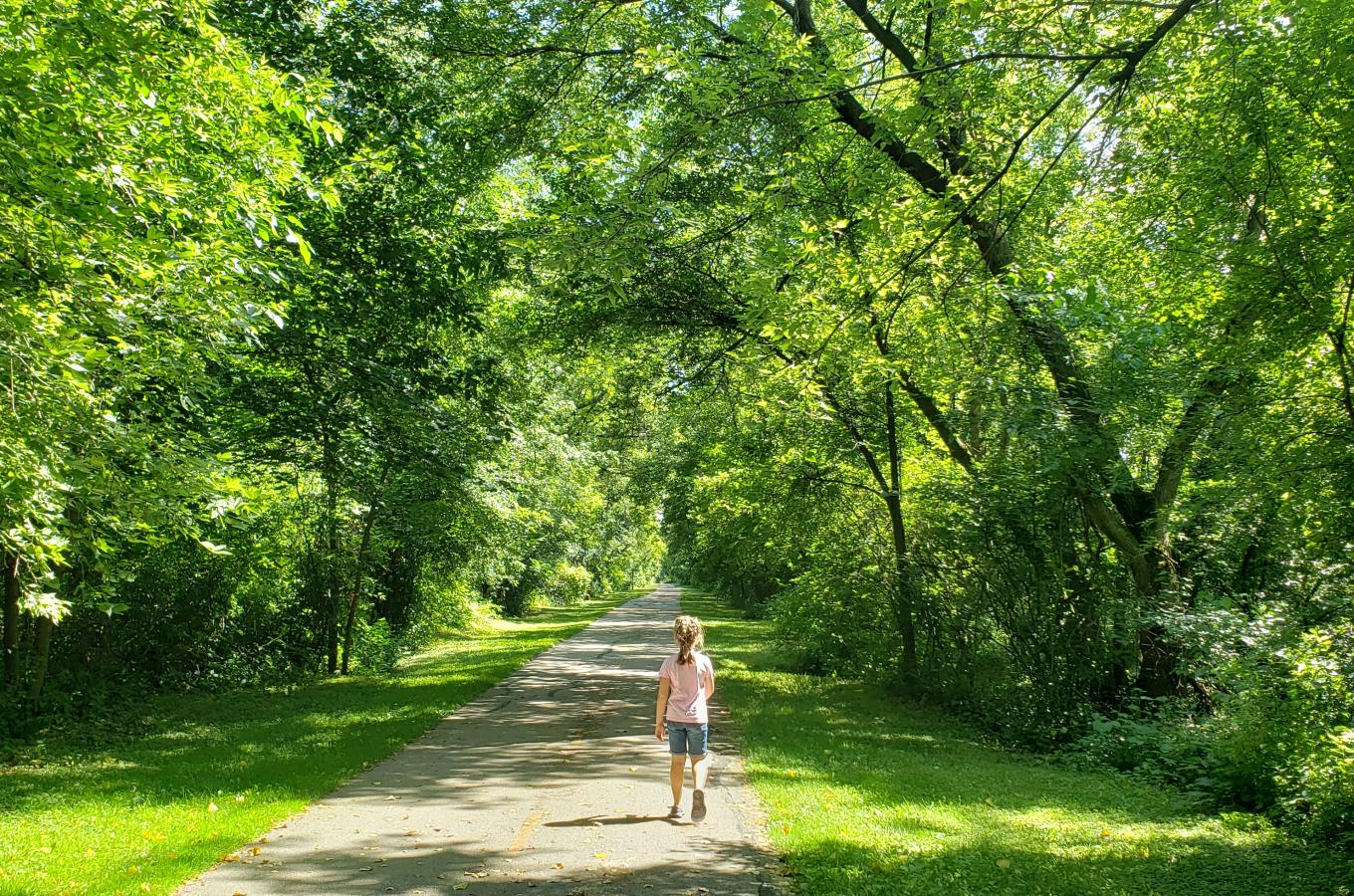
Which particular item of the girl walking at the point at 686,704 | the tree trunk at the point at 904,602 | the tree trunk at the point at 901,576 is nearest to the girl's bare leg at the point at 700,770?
the girl walking at the point at 686,704

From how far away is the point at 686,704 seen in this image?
7258 millimetres

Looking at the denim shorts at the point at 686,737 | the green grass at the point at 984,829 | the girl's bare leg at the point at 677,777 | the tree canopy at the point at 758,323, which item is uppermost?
the tree canopy at the point at 758,323

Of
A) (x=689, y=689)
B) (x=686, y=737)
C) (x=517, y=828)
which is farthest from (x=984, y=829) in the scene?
(x=517, y=828)

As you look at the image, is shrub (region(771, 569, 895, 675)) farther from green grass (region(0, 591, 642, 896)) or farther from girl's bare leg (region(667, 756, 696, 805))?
girl's bare leg (region(667, 756, 696, 805))

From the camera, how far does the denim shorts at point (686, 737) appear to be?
23.8ft

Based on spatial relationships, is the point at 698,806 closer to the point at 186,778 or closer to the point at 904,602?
the point at 186,778

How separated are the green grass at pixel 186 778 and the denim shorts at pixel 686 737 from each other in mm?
3242

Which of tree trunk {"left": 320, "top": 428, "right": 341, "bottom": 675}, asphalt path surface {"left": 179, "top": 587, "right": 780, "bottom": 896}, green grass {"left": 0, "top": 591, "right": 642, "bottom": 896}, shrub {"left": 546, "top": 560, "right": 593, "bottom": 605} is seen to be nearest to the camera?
asphalt path surface {"left": 179, "top": 587, "right": 780, "bottom": 896}

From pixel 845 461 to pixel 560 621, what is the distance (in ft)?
73.1

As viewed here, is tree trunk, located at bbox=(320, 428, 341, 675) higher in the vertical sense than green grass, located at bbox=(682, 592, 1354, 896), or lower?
higher

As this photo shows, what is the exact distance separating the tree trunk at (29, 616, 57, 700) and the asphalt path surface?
5.33 m

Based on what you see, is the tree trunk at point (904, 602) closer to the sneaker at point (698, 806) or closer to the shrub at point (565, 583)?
the sneaker at point (698, 806)

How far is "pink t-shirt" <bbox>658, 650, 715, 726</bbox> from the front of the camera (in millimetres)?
7245

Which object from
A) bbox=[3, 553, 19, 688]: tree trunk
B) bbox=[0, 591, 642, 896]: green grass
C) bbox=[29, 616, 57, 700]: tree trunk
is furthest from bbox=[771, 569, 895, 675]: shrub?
bbox=[3, 553, 19, 688]: tree trunk
